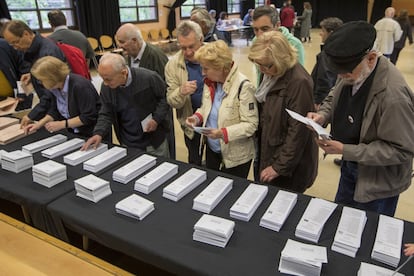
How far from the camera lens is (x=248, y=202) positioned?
1414 mm

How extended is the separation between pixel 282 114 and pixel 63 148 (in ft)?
4.28

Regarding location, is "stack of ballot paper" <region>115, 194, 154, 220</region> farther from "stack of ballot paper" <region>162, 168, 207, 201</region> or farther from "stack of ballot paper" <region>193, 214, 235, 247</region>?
"stack of ballot paper" <region>193, 214, 235, 247</region>

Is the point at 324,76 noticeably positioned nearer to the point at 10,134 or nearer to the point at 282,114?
the point at 282,114

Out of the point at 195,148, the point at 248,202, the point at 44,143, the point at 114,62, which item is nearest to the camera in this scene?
the point at 248,202

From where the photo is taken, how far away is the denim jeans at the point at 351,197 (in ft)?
5.05

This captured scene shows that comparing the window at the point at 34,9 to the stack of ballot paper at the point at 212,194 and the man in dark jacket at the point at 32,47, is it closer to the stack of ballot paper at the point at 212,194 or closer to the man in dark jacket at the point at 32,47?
the man in dark jacket at the point at 32,47

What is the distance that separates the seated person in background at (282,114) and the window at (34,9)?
24.3 feet

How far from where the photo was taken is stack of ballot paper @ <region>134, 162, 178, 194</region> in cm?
156

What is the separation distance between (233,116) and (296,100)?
376 mm

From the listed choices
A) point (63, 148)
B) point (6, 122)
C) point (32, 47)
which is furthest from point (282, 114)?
point (32, 47)

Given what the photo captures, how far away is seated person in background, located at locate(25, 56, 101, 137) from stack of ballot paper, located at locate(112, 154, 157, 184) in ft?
2.19

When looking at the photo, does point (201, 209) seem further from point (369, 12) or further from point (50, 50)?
point (369, 12)

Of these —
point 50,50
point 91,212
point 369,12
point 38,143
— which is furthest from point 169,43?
point 369,12

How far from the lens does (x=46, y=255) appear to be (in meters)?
1.39
